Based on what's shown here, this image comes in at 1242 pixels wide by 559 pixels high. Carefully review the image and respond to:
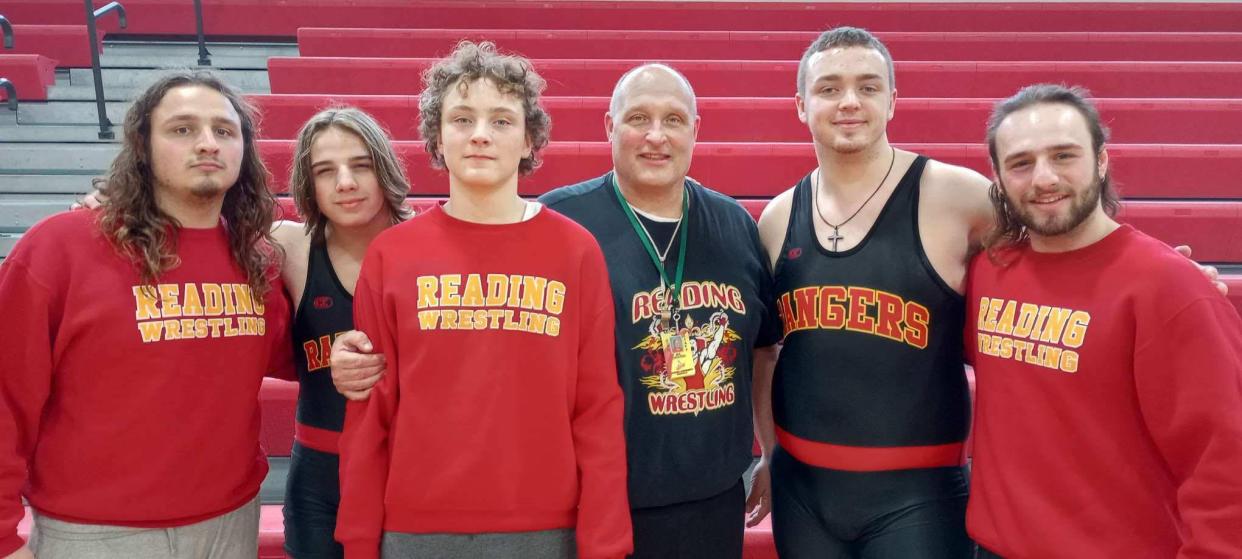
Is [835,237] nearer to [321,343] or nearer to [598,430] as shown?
[598,430]

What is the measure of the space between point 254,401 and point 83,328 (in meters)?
0.27

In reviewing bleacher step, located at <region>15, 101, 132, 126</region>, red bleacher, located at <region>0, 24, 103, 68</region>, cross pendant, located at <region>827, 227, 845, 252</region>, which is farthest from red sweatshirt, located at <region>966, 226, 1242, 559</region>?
red bleacher, located at <region>0, 24, 103, 68</region>

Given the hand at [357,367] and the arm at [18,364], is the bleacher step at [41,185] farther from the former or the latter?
the hand at [357,367]

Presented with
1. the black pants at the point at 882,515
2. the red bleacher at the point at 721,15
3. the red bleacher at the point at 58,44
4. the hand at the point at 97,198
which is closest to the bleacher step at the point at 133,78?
the red bleacher at the point at 58,44

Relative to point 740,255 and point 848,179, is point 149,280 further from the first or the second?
point 848,179

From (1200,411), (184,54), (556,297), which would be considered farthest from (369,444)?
(184,54)

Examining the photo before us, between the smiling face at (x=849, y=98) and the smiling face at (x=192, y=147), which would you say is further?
the smiling face at (x=849, y=98)

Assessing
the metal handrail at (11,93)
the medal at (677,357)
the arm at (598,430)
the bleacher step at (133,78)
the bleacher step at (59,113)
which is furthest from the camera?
the bleacher step at (133,78)

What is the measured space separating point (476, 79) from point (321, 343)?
1.78 feet

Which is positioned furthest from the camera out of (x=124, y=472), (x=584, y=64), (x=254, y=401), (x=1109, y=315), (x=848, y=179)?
(x=584, y=64)

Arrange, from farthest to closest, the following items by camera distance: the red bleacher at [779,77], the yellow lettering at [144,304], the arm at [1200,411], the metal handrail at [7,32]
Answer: the red bleacher at [779,77]
the metal handrail at [7,32]
the yellow lettering at [144,304]
the arm at [1200,411]

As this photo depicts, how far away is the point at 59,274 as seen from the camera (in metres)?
1.18

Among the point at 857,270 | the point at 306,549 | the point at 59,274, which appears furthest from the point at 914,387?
the point at 59,274

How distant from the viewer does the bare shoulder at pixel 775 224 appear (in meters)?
1.50
